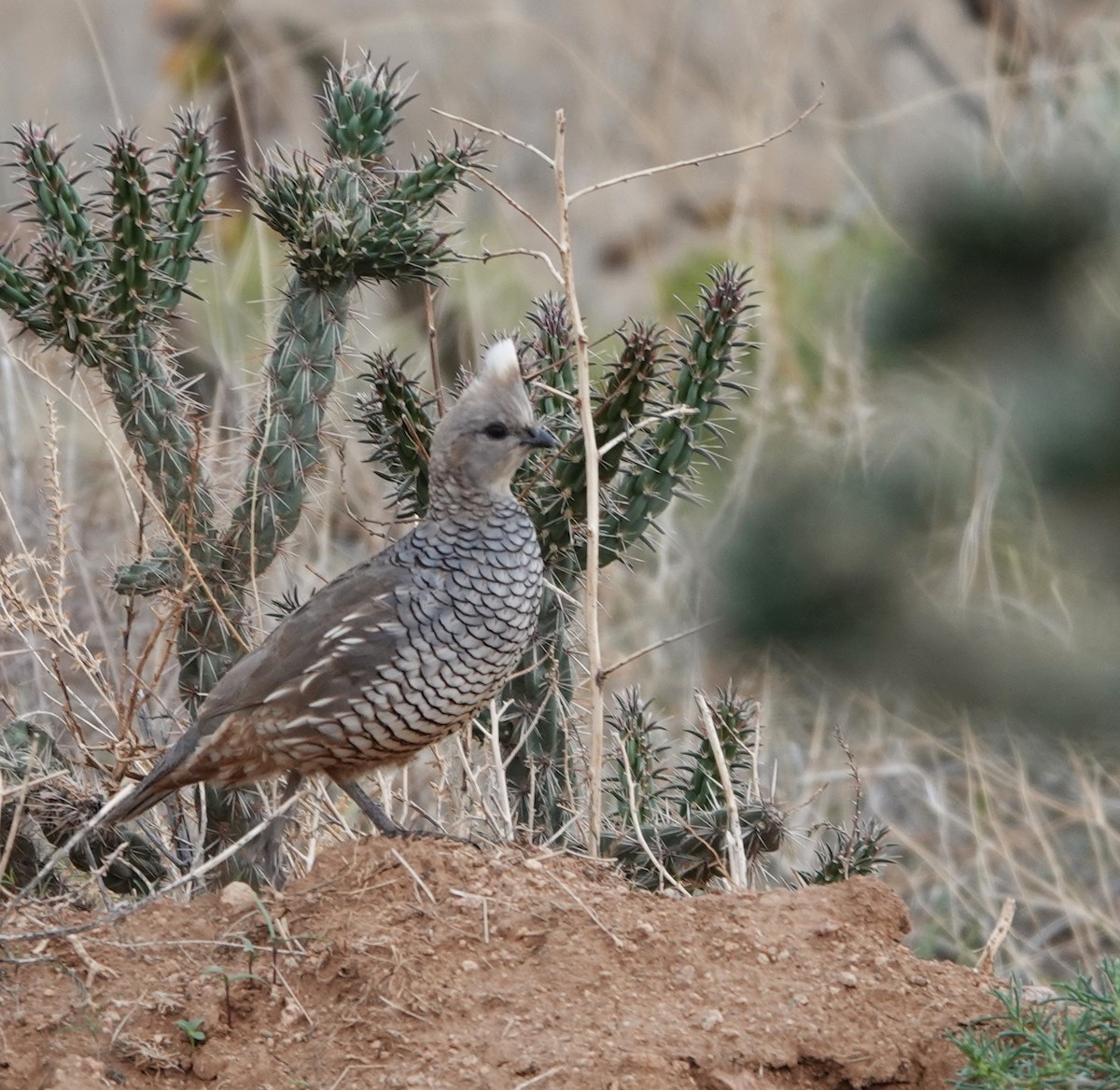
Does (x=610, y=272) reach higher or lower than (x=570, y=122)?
lower

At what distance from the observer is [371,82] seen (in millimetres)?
4207

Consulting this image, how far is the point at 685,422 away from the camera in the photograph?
416 centimetres

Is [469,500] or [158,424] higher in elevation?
[158,424]

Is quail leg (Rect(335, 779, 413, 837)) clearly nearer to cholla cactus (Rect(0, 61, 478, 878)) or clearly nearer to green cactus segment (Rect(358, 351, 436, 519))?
cholla cactus (Rect(0, 61, 478, 878))

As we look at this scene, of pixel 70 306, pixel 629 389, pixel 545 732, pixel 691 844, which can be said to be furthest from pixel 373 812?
pixel 70 306

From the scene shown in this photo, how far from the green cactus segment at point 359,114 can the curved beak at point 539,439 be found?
0.99 metres

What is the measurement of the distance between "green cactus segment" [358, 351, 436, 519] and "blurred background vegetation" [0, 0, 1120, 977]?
15cm

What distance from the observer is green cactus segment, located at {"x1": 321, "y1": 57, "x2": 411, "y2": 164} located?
418 cm

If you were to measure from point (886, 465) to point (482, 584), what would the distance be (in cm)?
222

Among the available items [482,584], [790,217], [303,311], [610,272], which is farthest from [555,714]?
[610,272]

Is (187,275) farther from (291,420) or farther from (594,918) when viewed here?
(594,918)

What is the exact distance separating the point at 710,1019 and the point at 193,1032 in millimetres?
933

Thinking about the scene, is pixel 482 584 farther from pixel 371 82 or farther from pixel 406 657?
pixel 371 82

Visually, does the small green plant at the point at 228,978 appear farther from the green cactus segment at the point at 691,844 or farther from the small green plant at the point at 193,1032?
the green cactus segment at the point at 691,844
